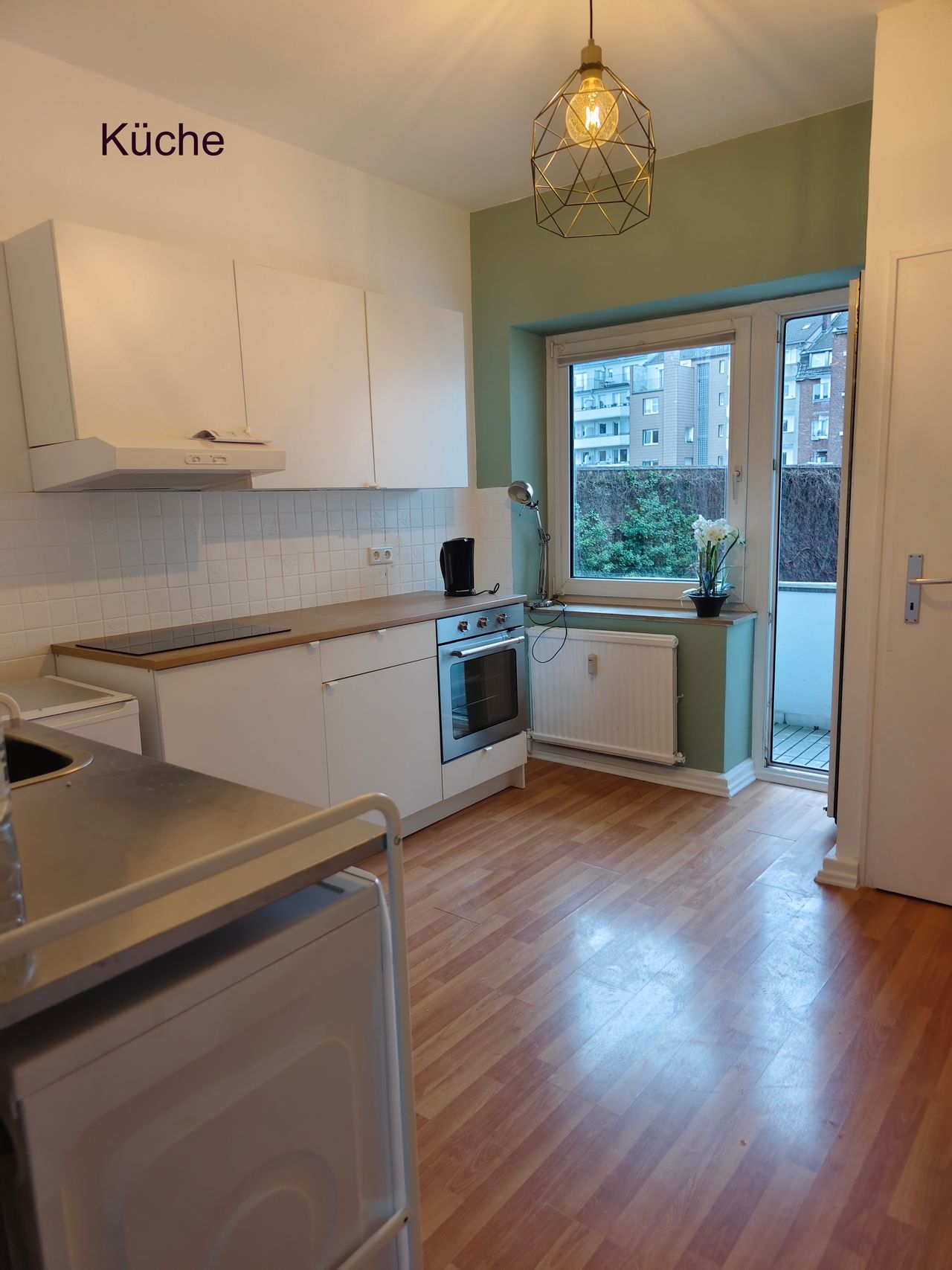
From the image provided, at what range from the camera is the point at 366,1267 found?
3.94 ft

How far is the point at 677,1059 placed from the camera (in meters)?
2.02

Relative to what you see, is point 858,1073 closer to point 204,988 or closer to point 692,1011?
point 692,1011

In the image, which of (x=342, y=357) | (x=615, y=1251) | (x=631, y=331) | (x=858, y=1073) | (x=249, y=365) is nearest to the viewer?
(x=615, y=1251)

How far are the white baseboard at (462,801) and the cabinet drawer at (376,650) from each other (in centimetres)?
65

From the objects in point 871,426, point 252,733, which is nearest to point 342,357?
point 252,733

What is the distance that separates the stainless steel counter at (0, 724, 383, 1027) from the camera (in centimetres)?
87

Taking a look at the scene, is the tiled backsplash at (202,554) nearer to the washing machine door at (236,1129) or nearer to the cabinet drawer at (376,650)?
the cabinet drawer at (376,650)

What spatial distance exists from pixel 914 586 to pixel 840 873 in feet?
3.30

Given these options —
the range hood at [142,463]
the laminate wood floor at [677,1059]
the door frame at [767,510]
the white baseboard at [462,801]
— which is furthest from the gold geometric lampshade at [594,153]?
the white baseboard at [462,801]

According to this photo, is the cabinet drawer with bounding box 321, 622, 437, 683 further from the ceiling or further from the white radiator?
the ceiling

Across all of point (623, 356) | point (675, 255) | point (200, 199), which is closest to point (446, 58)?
point (200, 199)

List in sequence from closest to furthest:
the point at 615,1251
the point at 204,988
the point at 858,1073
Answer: the point at 204,988 < the point at 615,1251 < the point at 858,1073

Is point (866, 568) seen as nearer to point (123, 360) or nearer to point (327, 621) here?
point (327, 621)

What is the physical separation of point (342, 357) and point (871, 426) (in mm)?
1879
